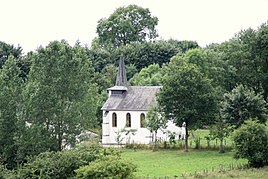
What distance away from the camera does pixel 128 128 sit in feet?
201

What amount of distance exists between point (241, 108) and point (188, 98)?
540 centimetres

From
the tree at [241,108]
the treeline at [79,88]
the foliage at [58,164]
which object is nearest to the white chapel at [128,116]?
the treeline at [79,88]

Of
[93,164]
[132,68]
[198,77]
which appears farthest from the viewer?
[132,68]

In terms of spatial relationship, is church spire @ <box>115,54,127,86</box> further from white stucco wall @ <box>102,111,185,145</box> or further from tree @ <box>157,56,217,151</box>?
tree @ <box>157,56,217,151</box>

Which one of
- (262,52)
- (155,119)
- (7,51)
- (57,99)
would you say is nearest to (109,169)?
(57,99)

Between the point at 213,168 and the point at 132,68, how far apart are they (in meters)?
54.2

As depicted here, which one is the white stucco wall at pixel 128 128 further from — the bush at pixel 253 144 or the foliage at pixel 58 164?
the foliage at pixel 58 164

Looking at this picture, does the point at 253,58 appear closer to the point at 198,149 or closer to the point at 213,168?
the point at 198,149

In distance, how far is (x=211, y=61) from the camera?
61.6 m

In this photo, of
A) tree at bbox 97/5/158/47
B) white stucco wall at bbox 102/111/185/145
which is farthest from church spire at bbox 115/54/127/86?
tree at bbox 97/5/158/47

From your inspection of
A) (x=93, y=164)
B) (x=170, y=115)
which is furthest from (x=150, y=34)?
(x=93, y=164)

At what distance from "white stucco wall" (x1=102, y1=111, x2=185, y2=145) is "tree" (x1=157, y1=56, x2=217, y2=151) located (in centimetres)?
903

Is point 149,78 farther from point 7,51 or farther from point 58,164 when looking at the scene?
point 58,164

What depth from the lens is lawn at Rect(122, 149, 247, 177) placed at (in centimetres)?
3869
